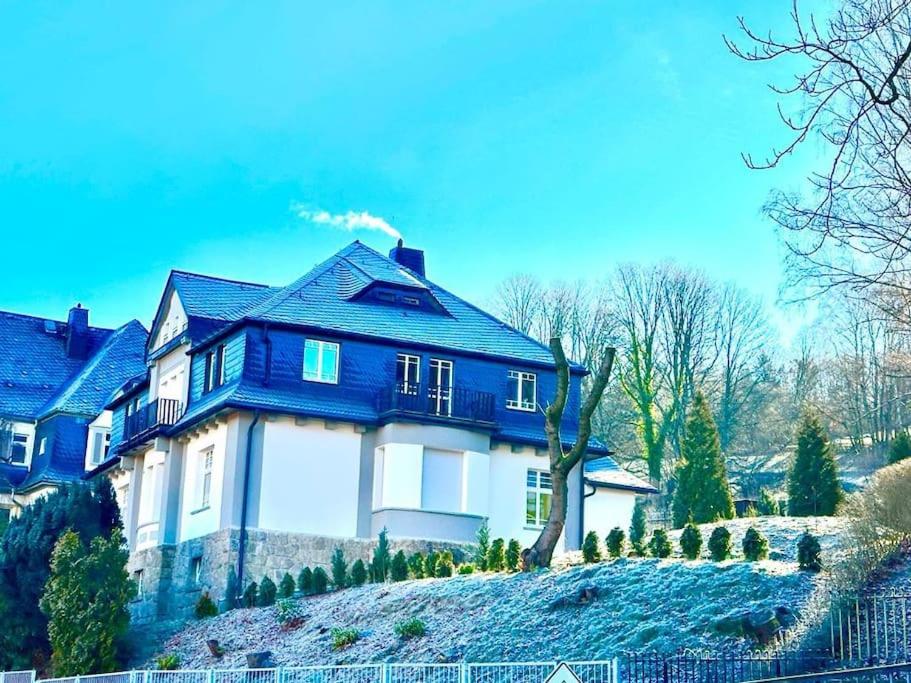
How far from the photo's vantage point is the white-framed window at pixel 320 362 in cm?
3616

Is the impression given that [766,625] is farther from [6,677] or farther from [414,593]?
[6,677]

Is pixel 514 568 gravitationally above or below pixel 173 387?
below

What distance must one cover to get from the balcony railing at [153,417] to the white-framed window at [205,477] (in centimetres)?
219

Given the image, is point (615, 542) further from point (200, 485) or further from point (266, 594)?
point (200, 485)

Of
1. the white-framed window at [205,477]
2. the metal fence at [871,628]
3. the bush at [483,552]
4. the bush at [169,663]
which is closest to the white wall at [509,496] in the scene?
the bush at [483,552]

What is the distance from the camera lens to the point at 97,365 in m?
57.8

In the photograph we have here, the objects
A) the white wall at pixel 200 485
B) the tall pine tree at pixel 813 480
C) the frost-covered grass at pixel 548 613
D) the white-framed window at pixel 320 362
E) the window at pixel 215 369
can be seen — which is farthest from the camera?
the window at pixel 215 369

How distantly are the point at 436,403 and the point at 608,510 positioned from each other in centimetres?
911

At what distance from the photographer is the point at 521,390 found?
39125 mm

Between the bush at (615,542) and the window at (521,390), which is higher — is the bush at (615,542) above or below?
below

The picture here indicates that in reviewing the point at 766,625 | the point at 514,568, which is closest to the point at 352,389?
the point at 514,568

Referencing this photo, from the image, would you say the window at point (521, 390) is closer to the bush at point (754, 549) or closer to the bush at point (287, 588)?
the bush at point (287, 588)

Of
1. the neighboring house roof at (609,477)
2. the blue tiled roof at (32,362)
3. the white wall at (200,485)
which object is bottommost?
the white wall at (200,485)

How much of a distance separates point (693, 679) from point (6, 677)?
1625 centimetres
